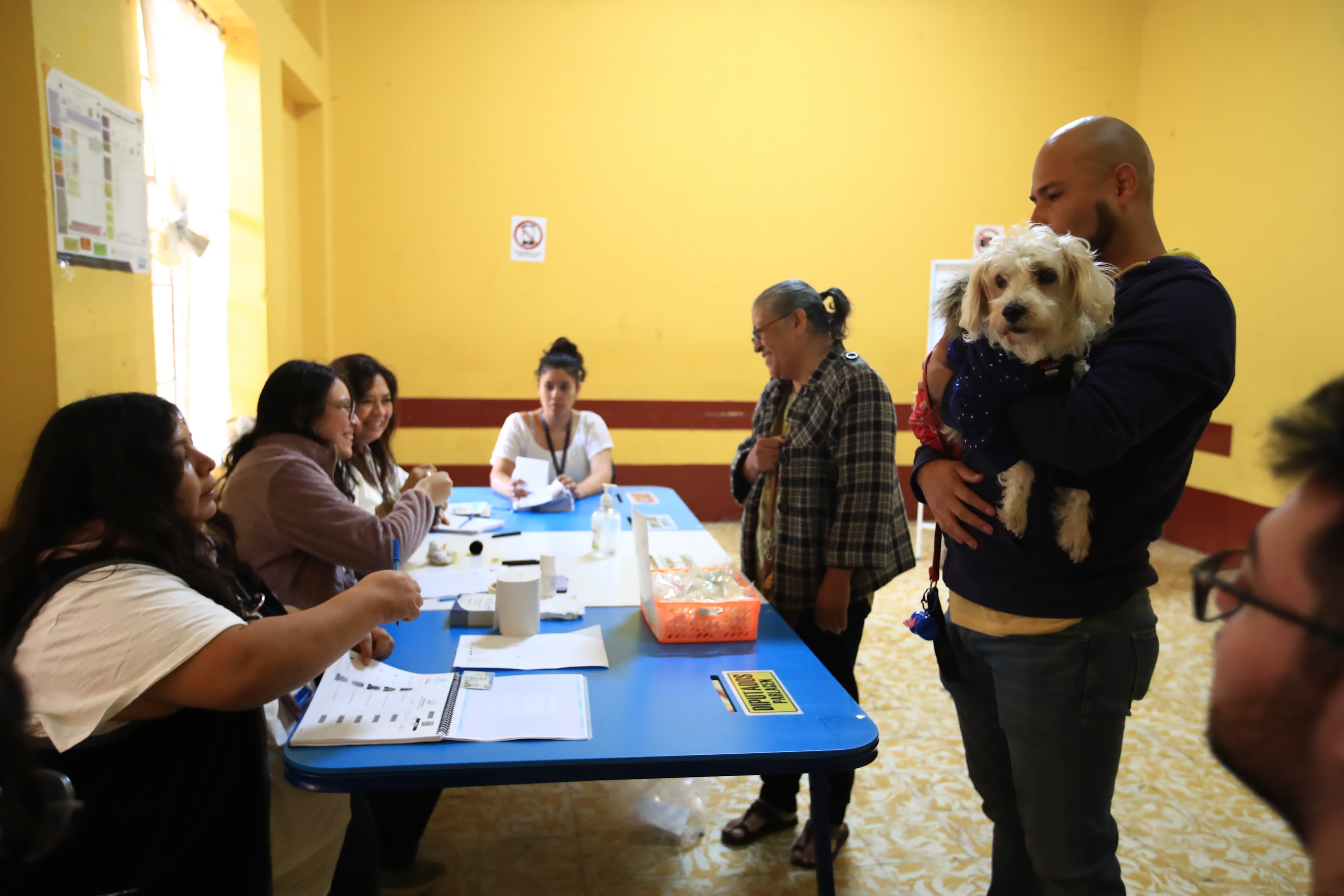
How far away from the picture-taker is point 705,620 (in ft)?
6.01

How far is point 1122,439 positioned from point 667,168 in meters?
4.83

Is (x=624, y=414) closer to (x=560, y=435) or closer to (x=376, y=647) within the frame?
(x=560, y=435)

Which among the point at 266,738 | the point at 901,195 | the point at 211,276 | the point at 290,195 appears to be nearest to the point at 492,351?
the point at 290,195

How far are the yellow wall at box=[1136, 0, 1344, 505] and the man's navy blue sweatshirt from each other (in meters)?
3.92

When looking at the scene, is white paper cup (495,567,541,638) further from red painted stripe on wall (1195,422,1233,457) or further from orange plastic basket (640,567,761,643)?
red painted stripe on wall (1195,422,1233,457)

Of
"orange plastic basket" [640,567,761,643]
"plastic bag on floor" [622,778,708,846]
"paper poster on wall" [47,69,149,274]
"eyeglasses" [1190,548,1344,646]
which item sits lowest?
"plastic bag on floor" [622,778,708,846]

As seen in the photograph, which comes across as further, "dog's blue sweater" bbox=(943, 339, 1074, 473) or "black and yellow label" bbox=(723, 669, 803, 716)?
"black and yellow label" bbox=(723, 669, 803, 716)

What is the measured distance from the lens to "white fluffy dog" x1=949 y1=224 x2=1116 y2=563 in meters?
1.31

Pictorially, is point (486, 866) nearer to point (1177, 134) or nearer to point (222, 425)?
point (222, 425)

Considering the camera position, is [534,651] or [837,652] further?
[837,652]

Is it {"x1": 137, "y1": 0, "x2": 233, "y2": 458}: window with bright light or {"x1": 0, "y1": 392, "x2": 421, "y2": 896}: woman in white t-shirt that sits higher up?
{"x1": 137, "y1": 0, "x2": 233, "y2": 458}: window with bright light

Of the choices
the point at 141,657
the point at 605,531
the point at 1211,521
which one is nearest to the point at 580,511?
the point at 605,531

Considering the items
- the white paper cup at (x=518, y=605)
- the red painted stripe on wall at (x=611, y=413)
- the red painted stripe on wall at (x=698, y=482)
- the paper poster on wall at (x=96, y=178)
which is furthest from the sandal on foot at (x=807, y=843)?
the red painted stripe on wall at (x=611, y=413)

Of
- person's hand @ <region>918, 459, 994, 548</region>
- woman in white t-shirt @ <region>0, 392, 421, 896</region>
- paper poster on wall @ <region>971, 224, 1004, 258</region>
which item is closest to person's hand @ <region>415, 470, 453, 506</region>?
woman in white t-shirt @ <region>0, 392, 421, 896</region>
